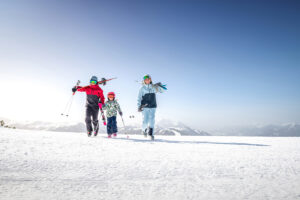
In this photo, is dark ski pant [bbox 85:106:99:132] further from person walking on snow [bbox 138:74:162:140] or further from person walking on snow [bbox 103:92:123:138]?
person walking on snow [bbox 138:74:162:140]

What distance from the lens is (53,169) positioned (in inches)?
83.6

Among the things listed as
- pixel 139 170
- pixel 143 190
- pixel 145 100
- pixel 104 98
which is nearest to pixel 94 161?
pixel 139 170

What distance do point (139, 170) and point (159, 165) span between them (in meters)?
0.35

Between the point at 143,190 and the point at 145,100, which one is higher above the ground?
the point at 145,100

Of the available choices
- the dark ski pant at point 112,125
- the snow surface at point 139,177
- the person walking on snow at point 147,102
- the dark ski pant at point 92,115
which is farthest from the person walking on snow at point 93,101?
the snow surface at point 139,177

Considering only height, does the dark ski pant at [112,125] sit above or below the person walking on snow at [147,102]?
below

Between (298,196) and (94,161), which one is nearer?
(298,196)

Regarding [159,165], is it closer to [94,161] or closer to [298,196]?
[94,161]

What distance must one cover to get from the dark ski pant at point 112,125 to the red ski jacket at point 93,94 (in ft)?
2.61

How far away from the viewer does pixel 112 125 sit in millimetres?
6980

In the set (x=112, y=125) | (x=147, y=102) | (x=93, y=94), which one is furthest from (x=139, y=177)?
(x=93, y=94)

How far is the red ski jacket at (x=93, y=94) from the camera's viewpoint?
22.2ft

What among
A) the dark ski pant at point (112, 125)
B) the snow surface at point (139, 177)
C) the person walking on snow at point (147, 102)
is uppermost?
the person walking on snow at point (147, 102)

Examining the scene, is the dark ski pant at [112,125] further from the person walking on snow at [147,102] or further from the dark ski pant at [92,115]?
the person walking on snow at [147,102]
